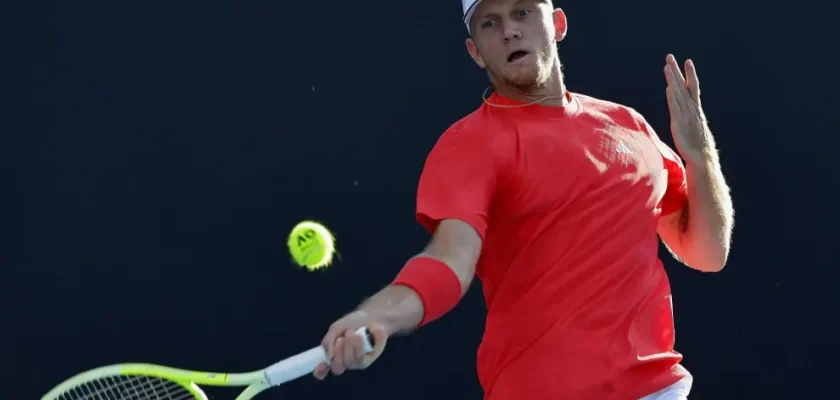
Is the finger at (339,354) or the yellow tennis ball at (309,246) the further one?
the yellow tennis ball at (309,246)

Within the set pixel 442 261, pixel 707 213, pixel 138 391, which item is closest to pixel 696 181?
pixel 707 213

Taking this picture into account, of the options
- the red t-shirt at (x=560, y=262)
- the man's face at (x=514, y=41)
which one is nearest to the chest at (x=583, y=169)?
the red t-shirt at (x=560, y=262)

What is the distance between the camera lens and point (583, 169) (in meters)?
2.57

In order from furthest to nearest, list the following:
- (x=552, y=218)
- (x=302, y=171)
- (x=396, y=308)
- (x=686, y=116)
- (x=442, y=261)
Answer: (x=302, y=171), (x=686, y=116), (x=552, y=218), (x=442, y=261), (x=396, y=308)

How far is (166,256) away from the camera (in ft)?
12.5

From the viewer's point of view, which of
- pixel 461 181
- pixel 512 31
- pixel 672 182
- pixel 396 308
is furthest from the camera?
pixel 672 182

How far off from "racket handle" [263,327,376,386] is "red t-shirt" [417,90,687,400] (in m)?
0.49

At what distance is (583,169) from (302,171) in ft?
4.79

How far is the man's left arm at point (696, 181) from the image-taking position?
2.74 meters

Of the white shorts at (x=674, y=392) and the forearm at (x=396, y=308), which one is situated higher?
the forearm at (x=396, y=308)

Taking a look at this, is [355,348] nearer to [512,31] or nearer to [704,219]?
[512,31]

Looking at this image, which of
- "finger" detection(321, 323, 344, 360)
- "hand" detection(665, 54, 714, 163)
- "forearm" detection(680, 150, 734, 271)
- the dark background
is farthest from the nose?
the dark background

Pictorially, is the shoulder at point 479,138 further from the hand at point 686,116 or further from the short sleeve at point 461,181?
the hand at point 686,116

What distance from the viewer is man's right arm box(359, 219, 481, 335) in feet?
6.81
